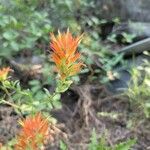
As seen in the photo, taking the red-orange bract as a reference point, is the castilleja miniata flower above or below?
above

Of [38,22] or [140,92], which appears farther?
[38,22]

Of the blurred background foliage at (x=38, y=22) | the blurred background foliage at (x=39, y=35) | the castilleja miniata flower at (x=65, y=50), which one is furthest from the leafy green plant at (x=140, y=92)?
the castilleja miniata flower at (x=65, y=50)

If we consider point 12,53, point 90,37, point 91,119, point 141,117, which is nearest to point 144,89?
point 141,117

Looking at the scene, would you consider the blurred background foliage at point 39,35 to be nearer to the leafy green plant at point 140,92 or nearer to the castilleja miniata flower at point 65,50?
the leafy green plant at point 140,92

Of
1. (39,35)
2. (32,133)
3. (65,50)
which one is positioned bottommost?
(39,35)

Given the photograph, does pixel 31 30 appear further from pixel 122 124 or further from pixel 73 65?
Result: pixel 73 65

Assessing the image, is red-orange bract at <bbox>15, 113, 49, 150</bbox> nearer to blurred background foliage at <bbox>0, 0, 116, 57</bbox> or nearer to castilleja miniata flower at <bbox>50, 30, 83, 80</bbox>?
castilleja miniata flower at <bbox>50, 30, 83, 80</bbox>

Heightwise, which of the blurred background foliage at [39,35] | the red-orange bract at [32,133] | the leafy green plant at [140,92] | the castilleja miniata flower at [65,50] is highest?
the castilleja miniata flower at [65,50]

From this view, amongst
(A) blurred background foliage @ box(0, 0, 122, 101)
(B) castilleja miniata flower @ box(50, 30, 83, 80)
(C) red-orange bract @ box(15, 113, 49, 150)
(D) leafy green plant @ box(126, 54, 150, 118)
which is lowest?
(D) leafy green plant @ box(126, 54, 150, 118)

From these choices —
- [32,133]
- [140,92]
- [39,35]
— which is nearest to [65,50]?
[32,133]

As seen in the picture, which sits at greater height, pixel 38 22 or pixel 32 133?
pixel 32 133

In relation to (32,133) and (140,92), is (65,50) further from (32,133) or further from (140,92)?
(140,92)

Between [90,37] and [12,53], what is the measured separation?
2.09ft

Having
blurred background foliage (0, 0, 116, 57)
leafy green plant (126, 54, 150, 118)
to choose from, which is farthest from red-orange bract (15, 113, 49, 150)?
leafy green plant (126, 54, 150, 118)
